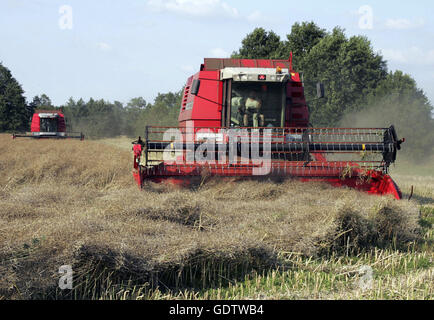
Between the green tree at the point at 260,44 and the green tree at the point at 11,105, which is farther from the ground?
the green tree at the point at 260,44

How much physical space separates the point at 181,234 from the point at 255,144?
11.5ft

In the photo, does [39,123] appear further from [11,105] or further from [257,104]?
[257,104]

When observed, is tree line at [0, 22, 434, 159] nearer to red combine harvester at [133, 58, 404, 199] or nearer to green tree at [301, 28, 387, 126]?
green tree at [301, 28, 387, 126]

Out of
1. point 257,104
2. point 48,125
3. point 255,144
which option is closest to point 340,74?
point 48,125

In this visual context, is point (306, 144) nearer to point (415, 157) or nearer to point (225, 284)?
point (225, 284)

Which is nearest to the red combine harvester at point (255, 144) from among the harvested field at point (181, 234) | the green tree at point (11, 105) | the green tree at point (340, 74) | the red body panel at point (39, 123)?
the harvested field at point (181, 234)

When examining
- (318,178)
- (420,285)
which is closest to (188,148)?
(318,178)

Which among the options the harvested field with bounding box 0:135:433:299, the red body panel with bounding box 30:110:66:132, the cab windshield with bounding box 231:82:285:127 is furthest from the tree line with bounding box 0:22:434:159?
the harvested field with bounding box 0:135:433:299

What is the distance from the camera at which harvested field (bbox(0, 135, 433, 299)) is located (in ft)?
10.6

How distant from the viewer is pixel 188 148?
7.27 meters

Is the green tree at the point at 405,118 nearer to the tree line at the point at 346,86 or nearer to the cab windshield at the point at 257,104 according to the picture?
the tree line at the point at 346,86

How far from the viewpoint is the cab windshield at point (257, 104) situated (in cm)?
825

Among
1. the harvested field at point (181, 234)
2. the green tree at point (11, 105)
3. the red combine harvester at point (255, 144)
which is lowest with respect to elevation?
the harvested field at point (181, 234)

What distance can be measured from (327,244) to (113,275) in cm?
197
